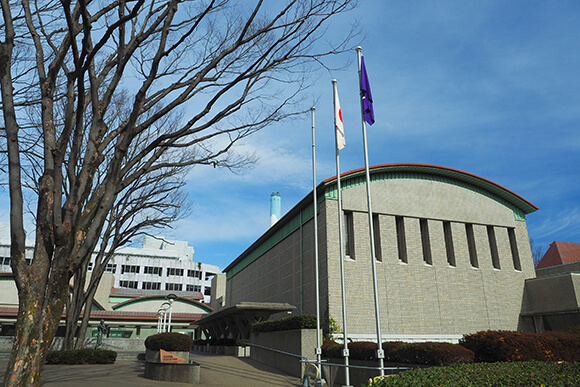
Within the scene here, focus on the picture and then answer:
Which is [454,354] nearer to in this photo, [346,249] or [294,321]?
[294,321]

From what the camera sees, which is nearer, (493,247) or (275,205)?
(493,247)

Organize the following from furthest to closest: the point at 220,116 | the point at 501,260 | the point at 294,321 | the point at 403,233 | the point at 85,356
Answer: the point at 501,260, the point at 403,233, the point at 85,356, the point at 294,321, the point at 220,116

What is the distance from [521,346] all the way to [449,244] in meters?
14.5

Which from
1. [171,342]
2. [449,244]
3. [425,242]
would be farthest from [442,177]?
[171,342]

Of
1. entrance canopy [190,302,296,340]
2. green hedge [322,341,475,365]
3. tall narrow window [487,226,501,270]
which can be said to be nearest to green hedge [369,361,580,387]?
green hedge [322,341,475,365]

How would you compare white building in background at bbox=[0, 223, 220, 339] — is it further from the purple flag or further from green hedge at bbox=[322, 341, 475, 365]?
the purple flag

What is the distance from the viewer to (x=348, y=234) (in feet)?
76.1

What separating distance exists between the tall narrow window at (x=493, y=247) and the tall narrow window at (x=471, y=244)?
4.67 feet

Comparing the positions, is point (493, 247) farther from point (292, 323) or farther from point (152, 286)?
point (152, 286)

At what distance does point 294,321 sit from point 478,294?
513 inches

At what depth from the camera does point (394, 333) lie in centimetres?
2169

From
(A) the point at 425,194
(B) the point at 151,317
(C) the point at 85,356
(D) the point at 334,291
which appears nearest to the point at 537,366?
(D) the point at 334,291

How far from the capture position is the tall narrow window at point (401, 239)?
2377 centimetres

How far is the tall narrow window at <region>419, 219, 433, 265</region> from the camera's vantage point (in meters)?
24.2
